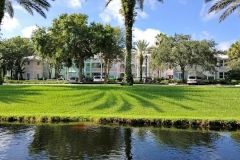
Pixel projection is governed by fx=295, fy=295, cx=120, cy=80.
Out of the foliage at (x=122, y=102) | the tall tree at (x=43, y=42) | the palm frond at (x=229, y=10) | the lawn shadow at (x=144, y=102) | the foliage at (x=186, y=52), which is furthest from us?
the foliage at (x=186, y=52)

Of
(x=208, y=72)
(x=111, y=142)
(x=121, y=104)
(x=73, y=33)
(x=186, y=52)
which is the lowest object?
(x=111, y=142)

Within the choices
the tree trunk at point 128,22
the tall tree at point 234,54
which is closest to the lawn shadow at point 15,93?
the tree trunk at point 128,22

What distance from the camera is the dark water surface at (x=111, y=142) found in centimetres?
934

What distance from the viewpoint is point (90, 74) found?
87750mm

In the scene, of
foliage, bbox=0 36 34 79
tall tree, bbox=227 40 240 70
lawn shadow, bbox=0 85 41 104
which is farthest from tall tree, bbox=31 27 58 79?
tall tree, bbox=227 40 240 70

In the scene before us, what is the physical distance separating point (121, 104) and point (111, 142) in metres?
8.90

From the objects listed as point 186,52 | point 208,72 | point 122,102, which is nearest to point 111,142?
point 122,102

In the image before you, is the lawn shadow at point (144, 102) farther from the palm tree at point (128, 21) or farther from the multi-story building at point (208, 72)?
the multi-story building at point (208, 72)

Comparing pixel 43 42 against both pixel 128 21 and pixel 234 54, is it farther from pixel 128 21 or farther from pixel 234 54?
pixel 234 54

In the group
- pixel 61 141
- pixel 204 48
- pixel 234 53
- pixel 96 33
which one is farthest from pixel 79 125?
pixel 234 53

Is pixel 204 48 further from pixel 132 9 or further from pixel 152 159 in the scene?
pixel 152 159

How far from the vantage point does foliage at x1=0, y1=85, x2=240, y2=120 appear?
60.8 feet

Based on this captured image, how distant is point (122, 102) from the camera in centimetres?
2025

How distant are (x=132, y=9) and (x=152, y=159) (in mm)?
20202
